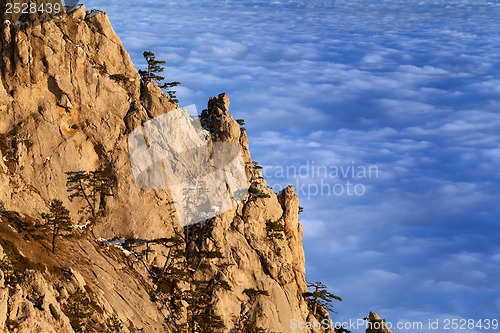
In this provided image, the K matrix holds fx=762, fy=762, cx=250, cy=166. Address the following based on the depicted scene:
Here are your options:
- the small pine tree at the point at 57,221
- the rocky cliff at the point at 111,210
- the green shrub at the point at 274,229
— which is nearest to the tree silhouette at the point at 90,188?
the rocky cliff at the point at 111,210

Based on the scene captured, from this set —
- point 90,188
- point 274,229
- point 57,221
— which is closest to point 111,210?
point 90,188

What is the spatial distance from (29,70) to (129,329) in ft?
127

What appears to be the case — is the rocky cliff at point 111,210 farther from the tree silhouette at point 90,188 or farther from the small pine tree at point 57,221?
the small pine tree at point 57,221

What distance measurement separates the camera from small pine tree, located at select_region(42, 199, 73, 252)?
3748 inches

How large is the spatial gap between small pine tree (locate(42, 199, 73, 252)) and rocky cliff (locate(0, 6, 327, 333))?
4.05ft

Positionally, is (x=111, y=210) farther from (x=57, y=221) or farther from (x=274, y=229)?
Answer: (x=274, y=229)

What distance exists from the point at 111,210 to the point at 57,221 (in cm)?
1383

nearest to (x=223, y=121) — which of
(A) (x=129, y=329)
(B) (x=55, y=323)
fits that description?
(A) (x=129, y=329)

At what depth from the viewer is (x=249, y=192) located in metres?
120

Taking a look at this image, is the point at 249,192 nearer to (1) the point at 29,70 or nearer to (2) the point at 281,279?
(2) the point at 281,279

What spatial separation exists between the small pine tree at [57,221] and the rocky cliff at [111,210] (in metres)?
1.23

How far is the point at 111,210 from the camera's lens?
107562mm

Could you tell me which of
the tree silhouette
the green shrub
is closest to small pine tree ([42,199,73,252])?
the tree silhouette

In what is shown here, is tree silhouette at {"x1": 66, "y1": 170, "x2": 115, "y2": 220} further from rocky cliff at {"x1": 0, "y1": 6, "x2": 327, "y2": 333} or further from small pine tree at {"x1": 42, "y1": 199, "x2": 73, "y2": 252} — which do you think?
small pine tree at {"x1": 42, "y1": 199, "x2": 73, "y2": 252}
